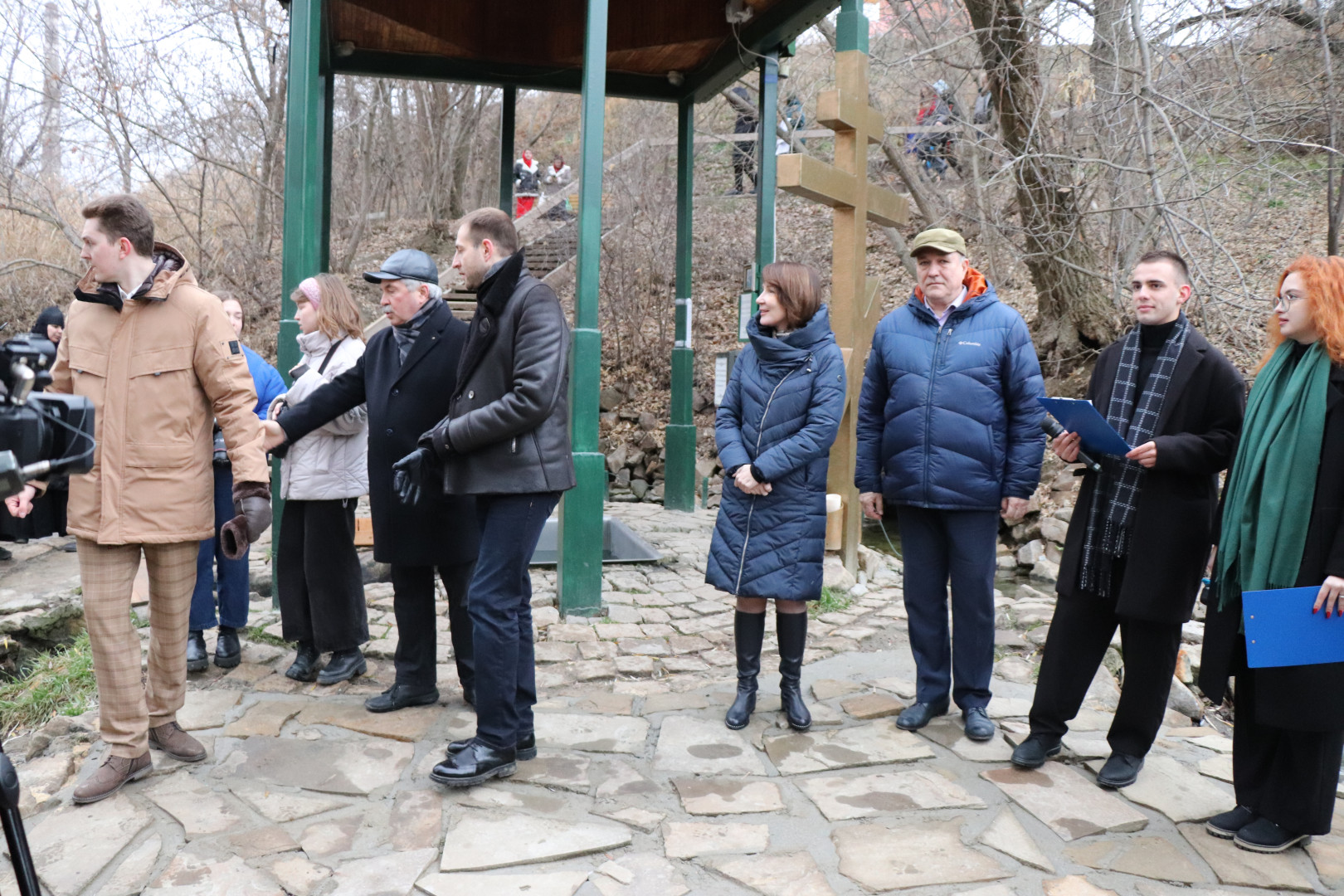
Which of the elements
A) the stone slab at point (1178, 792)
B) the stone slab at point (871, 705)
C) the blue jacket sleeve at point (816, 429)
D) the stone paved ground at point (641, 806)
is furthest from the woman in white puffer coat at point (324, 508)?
the stone slab at point (1178, 792)

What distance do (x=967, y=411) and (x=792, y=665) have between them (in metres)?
1.20

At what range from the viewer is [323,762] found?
3729 millimetres

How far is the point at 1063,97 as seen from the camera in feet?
31.2

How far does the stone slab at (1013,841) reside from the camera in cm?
308

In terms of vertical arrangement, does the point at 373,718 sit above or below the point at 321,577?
below

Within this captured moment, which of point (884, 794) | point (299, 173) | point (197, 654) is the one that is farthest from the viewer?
point (299, 173)

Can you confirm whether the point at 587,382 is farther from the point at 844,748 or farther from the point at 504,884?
the point at 504,884

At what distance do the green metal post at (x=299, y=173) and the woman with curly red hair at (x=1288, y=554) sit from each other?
5.05 m

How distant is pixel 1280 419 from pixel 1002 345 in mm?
1077

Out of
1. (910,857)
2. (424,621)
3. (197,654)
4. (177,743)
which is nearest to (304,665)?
(197,654)

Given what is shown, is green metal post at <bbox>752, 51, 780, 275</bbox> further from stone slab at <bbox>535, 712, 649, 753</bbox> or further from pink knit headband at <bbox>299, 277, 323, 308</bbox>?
stone slab at <bbox>535, 712, 649, 753</bbox>

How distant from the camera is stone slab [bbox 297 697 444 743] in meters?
4.00

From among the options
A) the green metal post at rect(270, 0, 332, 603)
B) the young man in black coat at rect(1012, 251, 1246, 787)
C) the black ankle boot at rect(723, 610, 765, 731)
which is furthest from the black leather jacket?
the green metal post at rect(270, 0, 332, 603)

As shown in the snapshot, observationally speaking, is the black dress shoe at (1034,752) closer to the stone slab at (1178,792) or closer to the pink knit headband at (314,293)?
the stone slab at (1178,792)
